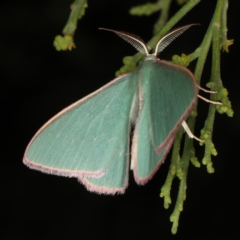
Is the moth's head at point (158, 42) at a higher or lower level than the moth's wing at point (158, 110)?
higher

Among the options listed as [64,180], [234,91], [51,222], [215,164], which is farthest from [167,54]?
[51,222]

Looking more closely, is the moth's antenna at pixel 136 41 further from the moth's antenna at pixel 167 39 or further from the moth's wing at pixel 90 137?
the moth's wing at pixel 90 137

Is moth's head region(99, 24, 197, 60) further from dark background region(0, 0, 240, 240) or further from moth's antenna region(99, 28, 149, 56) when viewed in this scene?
dark background region(0, 0, 240, 240)

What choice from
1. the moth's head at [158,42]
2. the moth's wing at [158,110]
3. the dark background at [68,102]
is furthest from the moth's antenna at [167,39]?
the dark background at [68,102]

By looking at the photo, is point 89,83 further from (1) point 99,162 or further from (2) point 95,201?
(1) point 99,162

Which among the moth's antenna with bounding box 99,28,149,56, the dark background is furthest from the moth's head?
the dark background
